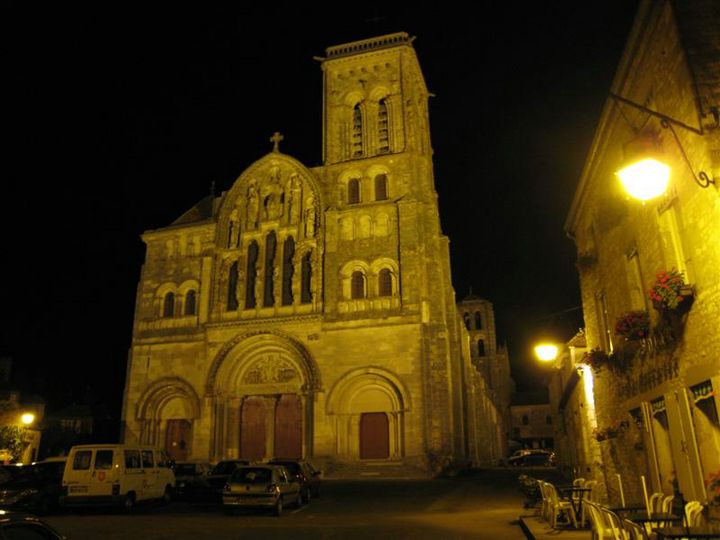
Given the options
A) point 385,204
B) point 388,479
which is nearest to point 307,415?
point 388,479

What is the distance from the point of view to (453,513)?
1435cm

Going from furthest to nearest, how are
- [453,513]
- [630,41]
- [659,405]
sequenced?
[453,513] → [659,405] → [630,41]

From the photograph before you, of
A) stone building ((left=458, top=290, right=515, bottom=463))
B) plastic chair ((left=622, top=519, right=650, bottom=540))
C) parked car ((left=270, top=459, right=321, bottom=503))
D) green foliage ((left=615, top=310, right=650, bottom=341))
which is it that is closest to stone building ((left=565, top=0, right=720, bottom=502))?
green foliage ((left=615, top=310, right=650, bottom=341))

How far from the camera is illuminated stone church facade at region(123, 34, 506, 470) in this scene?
26.8 metres

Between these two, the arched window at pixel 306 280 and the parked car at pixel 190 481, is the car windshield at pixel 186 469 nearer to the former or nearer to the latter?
the parked car at pixel 190 481

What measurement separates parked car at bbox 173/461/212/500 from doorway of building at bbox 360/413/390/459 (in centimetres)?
892

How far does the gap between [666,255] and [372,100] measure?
85.1ft

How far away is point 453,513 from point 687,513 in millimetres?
7946

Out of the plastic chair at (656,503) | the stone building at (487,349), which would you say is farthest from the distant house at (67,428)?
the stone building at (487,349)

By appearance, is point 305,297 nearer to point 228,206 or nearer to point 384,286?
point 384,286

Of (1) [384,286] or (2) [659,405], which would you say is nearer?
(2) [659,405]

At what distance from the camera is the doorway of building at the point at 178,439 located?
2966 cm

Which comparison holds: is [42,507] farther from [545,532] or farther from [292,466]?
[545,532]

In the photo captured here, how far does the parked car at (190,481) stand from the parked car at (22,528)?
13.6 m
